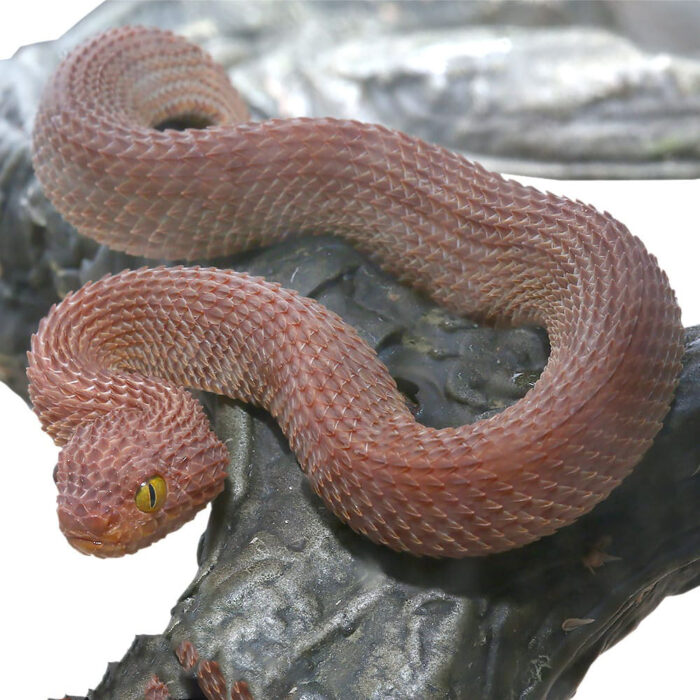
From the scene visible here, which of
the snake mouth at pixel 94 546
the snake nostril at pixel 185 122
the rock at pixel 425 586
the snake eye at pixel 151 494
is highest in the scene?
the snake nostril at pixel 185 122

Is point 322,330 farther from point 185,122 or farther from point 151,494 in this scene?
point 185,122

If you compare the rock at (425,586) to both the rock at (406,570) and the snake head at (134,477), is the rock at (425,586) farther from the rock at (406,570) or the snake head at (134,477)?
the snake head at (134,477)

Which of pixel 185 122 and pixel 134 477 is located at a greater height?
pixel 185 122

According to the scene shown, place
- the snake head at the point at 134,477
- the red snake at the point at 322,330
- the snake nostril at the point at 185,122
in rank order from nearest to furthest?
1. the red snake at the point at 322,330
2. the snake head at the point at 134,477
3. the snake nostril at the point at 185,122

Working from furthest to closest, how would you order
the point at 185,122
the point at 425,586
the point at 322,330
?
the point at 185,122
the point at 322,330
the point at 425,586

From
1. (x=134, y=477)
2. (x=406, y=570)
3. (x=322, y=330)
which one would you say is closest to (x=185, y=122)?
(x=322, y=330)

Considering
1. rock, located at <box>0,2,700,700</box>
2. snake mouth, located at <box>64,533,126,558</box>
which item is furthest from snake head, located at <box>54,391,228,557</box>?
rock, located at <box>0,2,700,700</box>

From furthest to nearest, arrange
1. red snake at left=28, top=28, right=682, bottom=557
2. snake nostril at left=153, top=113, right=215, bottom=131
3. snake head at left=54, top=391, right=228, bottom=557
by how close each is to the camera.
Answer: snake nostril at left=153, top=113, right=215, bottom=131 → snake head at left=54, top=391, right=228, bottom=557 → red snake at left=28, top=28, right=682, bottom=557

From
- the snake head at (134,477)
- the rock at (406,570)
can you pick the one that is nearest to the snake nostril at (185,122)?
the rock at (406,570)

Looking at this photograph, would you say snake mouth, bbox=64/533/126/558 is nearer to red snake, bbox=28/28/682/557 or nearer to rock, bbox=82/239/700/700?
red snake, bbox=28/28/682/557
